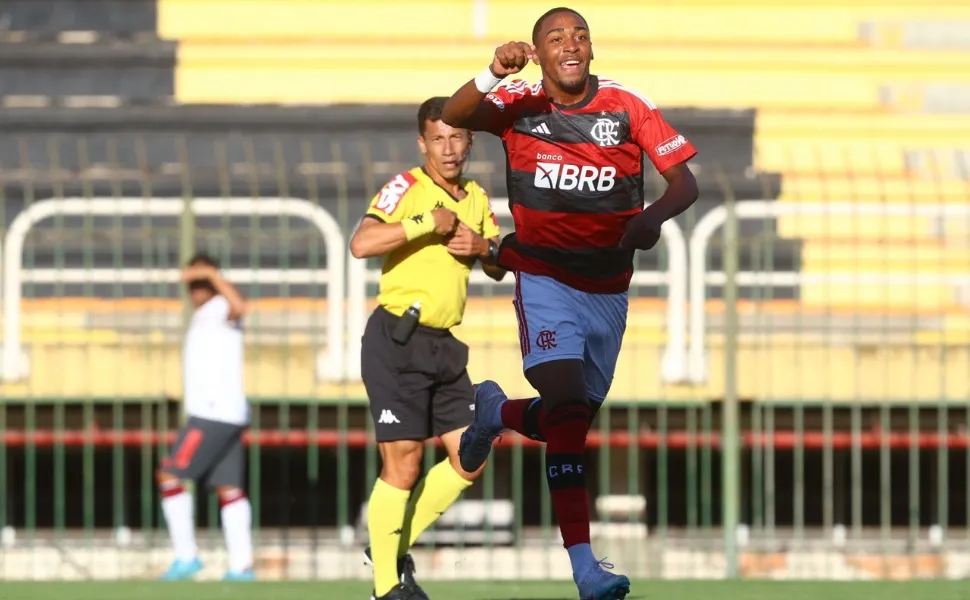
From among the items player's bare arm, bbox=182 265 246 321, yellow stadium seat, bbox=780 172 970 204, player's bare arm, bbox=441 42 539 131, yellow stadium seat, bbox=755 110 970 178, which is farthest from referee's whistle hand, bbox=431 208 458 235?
yellow stadium seat, bbox=755 110 970 178

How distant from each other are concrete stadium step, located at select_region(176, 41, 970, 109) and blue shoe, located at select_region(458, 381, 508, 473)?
758 cm

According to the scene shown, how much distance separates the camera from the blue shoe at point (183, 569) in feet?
31.8

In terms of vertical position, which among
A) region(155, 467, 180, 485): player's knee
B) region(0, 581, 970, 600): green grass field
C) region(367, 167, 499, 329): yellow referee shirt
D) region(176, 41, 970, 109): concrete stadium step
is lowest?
region(0, 581, 970, 600): green grass field

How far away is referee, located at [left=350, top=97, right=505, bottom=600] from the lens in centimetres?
666

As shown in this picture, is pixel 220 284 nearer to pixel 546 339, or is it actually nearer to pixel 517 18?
pixel 546 339

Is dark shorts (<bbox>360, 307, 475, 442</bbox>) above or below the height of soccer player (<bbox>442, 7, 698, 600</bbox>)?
below

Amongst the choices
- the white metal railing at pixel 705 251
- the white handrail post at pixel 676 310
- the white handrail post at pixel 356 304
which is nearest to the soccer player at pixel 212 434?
the white handrail post at pixel 356 304

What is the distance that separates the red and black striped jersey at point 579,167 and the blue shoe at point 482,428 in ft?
1.80

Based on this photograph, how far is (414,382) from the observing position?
6.71 m

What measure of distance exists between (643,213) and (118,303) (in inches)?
238

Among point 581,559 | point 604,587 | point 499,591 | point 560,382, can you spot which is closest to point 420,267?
point 560,382

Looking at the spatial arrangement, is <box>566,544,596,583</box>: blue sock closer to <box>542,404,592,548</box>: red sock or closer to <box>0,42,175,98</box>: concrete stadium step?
<box>542,404,592,548</box>: red sock

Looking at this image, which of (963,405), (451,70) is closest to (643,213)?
(963,405)

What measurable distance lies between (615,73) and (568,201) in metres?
8.34
